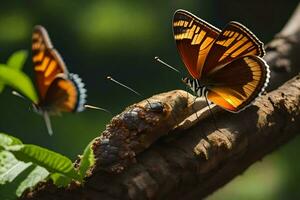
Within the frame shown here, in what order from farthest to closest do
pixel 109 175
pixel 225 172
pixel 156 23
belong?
pixel 156 23 < pixel 225 172 < pixel 109 175

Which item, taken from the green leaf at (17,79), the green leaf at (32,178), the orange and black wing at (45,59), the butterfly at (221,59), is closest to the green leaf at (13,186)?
the green leaf at (32,178)

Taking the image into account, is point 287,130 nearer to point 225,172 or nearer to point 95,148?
point 225,172

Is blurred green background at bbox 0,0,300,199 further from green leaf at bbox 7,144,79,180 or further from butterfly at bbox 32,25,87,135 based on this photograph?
green leaf at bbox 7,144,79,180

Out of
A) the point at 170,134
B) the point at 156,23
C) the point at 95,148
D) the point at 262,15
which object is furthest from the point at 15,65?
the point at 262,15

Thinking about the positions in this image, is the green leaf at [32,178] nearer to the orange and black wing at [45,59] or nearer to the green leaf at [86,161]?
the green leaf at [86,161]

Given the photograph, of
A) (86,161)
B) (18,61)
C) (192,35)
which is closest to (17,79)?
(18,61)

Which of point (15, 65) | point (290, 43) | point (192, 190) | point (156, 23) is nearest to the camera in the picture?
point (15, 65)

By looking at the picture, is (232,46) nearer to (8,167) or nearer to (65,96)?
(65,96)

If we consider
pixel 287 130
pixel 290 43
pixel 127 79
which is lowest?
pixel 127 79
